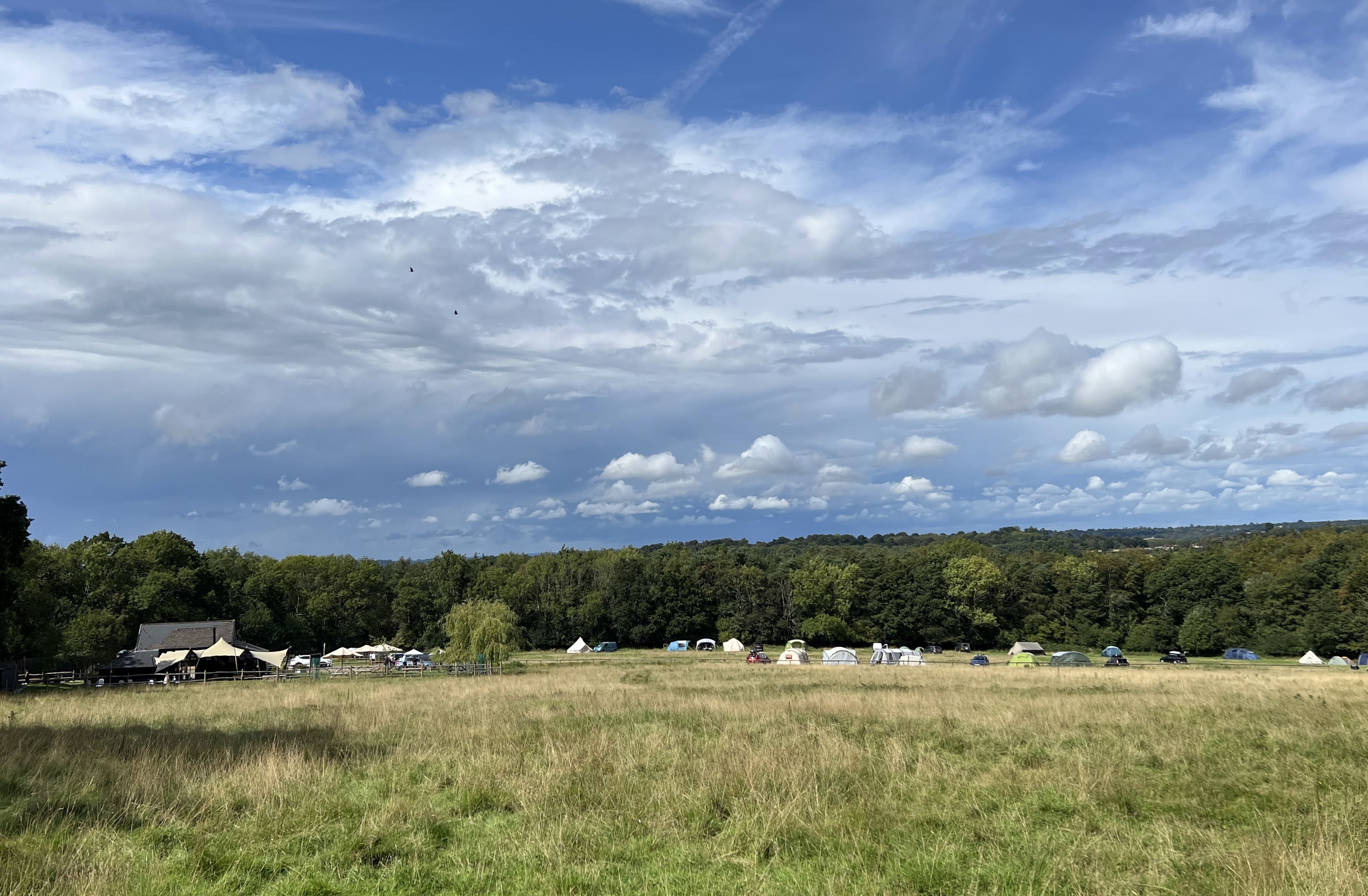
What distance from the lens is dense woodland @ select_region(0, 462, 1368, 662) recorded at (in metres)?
78.4

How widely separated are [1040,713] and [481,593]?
9660 cm

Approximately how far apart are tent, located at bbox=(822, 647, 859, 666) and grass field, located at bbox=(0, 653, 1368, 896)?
43056mm

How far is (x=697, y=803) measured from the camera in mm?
10883

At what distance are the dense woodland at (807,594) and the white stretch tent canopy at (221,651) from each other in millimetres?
17820

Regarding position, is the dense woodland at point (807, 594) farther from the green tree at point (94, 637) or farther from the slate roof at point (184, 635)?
the green tree at point (94, 637)

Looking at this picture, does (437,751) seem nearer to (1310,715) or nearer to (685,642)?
(1310,715)

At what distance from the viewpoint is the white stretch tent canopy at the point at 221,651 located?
52.5 metres

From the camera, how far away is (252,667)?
2277 inches

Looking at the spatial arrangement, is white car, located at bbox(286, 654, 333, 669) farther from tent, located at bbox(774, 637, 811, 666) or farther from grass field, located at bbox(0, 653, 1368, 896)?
grass field, located at bbox(0, 653, 1368, 896)

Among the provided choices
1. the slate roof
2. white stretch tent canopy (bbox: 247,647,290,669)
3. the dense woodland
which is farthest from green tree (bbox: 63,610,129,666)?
white stretch tent canopy (bbox: 247,647,290,669)

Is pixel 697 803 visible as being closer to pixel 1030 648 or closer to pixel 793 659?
pixel 793 659

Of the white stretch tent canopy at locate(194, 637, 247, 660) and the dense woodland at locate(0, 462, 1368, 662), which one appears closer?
the white stretch tent canopy at locate(194, 637, 247, 660)

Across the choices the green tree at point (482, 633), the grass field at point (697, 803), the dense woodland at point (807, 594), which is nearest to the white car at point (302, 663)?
the dense woodland at point (807, 594)

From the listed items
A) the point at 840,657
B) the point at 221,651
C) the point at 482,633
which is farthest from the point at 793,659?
the point at 221,651
